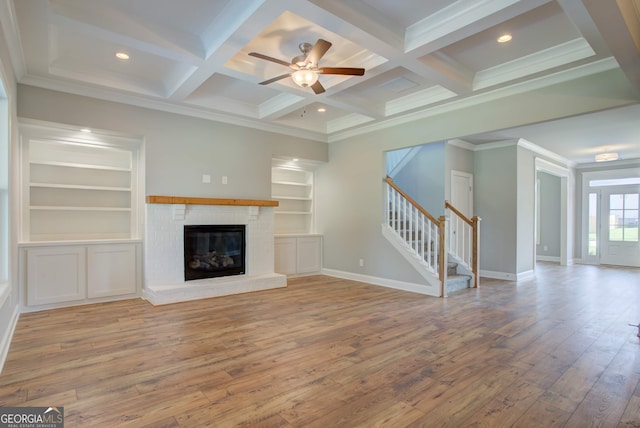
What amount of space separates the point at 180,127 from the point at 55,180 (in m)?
1.82

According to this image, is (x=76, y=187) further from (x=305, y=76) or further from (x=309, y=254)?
(x=309, y=254)

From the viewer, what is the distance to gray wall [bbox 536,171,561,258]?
9.45m

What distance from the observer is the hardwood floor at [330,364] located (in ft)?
6.73

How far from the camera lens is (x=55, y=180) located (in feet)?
15.4

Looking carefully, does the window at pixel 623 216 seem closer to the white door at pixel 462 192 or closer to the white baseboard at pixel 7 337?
the white door at pixel 462 192

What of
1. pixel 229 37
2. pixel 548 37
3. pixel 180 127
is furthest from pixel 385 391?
pixel 180 127

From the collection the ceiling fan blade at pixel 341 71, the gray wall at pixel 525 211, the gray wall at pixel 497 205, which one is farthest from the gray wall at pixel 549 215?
the ceiling fan blade at pixel 341 71

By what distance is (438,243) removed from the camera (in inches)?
216

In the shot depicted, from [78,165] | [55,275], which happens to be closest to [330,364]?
[55,275]

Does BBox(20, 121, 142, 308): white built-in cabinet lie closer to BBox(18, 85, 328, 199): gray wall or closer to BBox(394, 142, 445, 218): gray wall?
BBox(18, 85, 328, 199): gray wall

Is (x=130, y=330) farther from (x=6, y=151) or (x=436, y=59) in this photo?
(x=436, y=59)

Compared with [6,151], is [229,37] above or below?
above

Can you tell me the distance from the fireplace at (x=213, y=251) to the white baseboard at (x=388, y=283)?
199cm

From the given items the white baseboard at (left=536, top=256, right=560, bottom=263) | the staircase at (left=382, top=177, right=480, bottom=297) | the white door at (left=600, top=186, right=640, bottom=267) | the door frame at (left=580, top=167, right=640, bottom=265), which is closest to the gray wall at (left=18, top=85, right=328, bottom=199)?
the staircase at (left=382, top=177, right=480, bottom=297)
